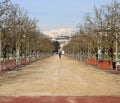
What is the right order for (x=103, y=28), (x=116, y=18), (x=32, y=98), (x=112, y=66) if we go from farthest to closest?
(x=103, y=28), (x=112, y=66), (x=116, y=18), (x=32, y=98)

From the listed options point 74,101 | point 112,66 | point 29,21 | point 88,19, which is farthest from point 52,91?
point 29,21

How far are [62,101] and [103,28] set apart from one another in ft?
113

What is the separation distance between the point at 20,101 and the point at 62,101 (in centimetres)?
177

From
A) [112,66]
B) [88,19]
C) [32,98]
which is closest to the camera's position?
[32,98]

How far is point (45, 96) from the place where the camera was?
1953 cm

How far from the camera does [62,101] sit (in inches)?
697

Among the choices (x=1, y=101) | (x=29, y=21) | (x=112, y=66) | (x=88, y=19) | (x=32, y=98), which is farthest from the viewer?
(x=29, y=21)

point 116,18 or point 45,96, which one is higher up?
point 116,18

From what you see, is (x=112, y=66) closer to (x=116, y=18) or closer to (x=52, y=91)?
(x=116, y=18)

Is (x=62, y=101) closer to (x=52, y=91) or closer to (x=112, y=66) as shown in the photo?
(x=52, y=91)

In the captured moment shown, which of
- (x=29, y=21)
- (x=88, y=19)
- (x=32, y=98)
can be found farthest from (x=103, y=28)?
(x=32, y=98)

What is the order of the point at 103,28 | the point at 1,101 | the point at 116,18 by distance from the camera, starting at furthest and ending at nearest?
the point at 103,28
the point at 116,18
the point at 1,101

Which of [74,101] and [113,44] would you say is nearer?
[74,101]

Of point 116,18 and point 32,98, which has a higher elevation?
point 116,18
